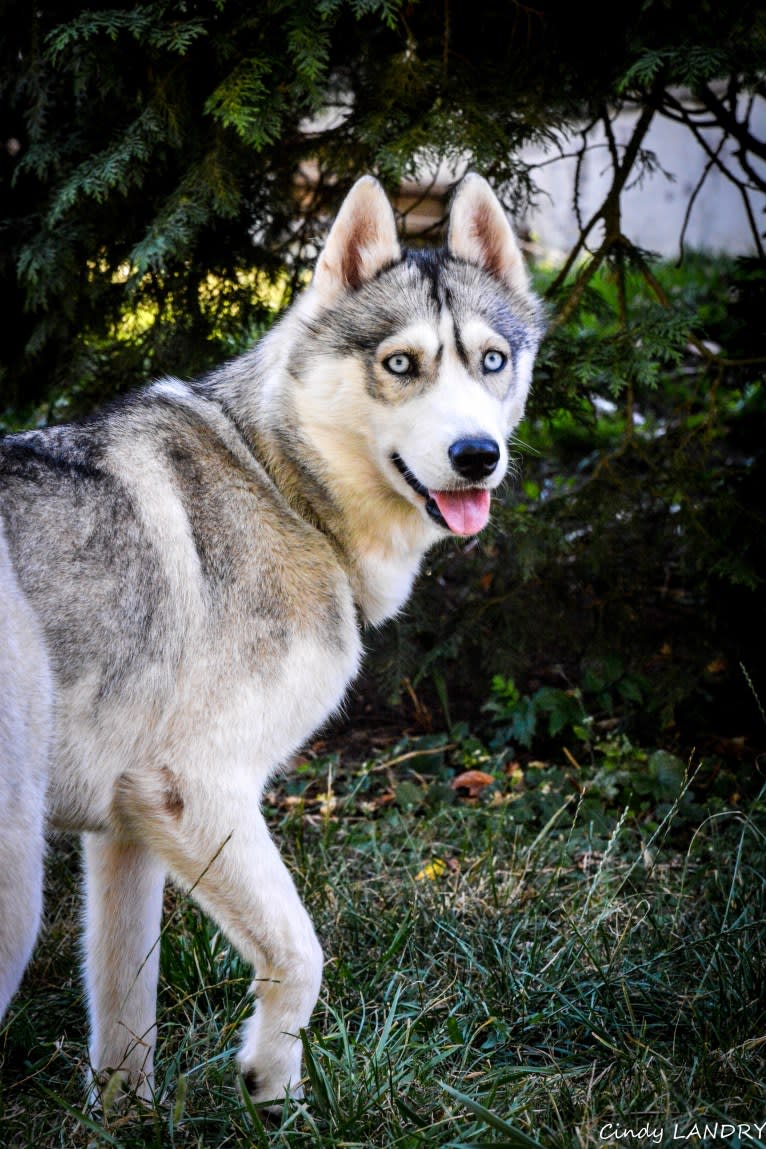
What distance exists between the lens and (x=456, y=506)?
282cm

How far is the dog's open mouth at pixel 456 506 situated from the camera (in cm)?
282

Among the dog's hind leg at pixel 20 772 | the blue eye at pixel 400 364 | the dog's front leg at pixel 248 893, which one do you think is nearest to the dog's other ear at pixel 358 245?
the blue eye at pixel 400 364

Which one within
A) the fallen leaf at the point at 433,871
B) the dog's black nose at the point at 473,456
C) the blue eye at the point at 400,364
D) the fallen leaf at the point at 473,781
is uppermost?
the blue eye at the point at 400,364

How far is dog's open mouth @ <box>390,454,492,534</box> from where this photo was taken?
2.82 metres

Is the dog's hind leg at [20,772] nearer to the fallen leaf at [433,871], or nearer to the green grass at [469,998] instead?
the green grass at [469,998]

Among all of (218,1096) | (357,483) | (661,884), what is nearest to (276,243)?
(357,483)

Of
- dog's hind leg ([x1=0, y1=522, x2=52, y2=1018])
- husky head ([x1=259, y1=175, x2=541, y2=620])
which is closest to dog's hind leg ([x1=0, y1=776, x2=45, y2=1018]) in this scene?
dog's hind leg ([x1=0, y1=522, x2=52, y2=1018])

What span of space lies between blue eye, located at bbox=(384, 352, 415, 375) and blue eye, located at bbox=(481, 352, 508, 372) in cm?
21

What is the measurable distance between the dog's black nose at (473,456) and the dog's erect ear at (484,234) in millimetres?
807

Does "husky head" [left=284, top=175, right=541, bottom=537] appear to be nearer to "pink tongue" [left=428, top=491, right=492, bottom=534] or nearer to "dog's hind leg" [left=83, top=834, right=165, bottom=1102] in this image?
"pink tongue" [left=428, top=491, right=492, bottom=534]

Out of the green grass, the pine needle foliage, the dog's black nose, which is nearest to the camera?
the green grass

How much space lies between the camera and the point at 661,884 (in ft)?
11.7

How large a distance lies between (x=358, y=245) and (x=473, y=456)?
80cm

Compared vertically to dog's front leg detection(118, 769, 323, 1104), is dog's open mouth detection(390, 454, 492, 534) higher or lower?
higher
